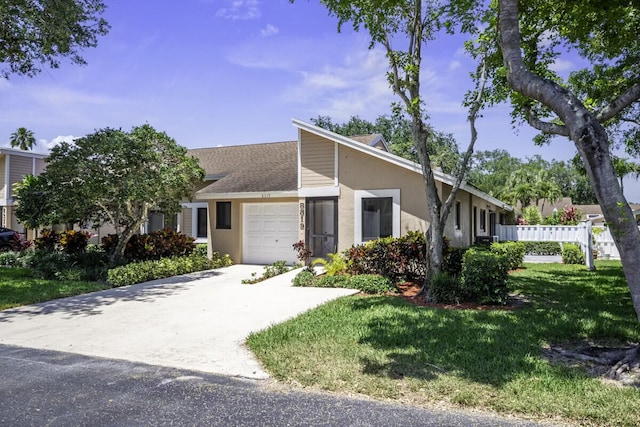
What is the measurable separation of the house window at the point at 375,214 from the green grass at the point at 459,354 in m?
4.42

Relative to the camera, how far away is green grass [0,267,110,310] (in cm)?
960

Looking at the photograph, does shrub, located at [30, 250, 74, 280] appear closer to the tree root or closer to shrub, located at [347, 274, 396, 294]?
shrub, located at [347, 274, 396, 294]

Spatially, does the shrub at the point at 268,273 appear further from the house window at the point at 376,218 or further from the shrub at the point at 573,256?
the shrub at the point at 573,256

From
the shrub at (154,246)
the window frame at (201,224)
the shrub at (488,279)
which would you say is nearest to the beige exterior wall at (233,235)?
the shrub at (154,246)

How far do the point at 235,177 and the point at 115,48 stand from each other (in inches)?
236

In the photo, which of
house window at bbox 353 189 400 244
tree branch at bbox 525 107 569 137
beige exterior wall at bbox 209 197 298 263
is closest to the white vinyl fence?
house window at bbox 353 189 400 244

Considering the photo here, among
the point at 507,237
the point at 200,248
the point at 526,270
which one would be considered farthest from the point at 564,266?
the point at 200,248

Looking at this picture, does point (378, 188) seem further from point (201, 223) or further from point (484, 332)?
point (201, 223)

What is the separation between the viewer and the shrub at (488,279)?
8398 millimetres

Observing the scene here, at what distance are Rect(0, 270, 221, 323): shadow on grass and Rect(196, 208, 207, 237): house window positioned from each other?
5387mm

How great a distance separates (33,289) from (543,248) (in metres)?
19.1

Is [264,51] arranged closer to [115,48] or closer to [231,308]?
[115,48]

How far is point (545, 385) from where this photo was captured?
4.32m

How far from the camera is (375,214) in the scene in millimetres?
13336
